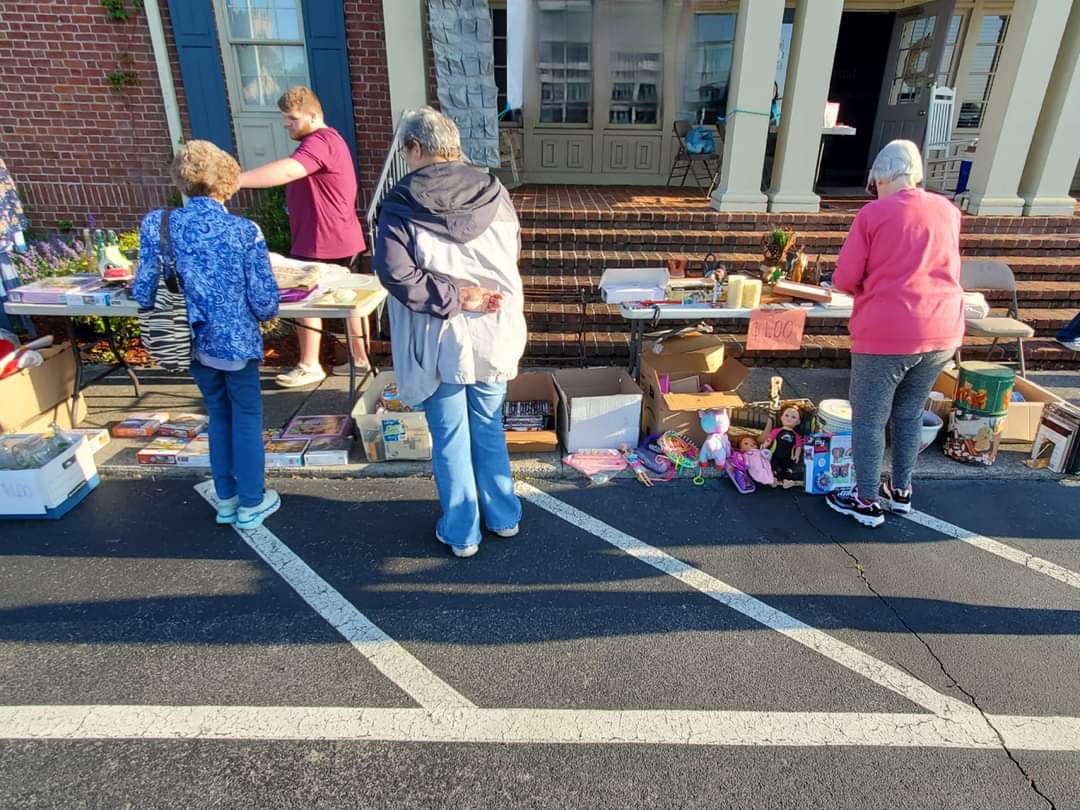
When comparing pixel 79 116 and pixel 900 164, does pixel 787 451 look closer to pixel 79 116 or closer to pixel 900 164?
pixel 900 164

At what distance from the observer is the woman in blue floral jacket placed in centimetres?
269

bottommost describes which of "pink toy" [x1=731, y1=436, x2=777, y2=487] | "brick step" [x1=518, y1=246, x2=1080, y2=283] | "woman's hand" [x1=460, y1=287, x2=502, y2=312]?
"pink toy" [x1=731, y1=436, x2=777, y2=487]

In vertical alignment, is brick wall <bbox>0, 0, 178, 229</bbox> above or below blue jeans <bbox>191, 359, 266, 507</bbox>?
above

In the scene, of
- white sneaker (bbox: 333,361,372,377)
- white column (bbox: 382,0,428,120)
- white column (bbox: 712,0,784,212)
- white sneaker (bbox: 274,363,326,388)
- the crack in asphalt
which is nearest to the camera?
the crack in asphalt

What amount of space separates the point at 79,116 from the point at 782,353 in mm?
6791

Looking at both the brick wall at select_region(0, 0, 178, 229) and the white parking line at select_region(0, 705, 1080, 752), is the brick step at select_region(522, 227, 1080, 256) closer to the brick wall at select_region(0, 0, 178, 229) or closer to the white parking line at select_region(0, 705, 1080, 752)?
the brick wall at select_region(0, 0, 178, 229)

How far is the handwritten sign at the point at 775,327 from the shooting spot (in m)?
3.80

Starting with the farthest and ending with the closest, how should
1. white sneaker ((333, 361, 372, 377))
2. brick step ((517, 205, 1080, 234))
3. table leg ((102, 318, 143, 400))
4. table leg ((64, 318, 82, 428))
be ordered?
brick step ((517, 205, 1080, 234))
white sneaker ((333, 361, 372, 377))
table leg ((102, 318, 143, 400))
table leg ((64, 318, 82, 428))

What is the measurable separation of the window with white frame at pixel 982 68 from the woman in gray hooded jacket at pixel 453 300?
8.37 meters

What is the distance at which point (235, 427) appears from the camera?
3064 mm

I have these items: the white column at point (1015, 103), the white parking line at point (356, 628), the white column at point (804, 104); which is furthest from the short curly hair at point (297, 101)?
the white column at point (1015, 103)

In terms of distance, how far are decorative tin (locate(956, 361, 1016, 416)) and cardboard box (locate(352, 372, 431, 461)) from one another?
125 inches

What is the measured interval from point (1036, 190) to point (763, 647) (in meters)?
6.23

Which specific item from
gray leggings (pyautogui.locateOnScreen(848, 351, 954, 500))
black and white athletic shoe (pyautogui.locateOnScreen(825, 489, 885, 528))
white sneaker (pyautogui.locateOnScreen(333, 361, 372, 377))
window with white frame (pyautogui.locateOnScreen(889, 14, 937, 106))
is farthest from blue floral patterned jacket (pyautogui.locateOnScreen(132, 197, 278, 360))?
window with white frame (pyautogui.locateOnScreen(889, 14, 937, 106))
